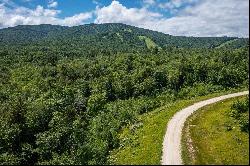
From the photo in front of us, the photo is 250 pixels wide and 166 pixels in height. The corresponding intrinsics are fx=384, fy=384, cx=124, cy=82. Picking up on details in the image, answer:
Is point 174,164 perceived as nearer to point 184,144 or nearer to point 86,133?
point 184,144

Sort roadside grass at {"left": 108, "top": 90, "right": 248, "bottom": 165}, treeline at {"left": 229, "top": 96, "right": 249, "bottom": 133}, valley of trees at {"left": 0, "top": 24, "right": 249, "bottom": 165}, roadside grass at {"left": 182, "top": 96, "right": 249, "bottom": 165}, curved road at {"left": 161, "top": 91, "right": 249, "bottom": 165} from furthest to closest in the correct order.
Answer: valley of trees at {"left": 0, "top": 24, "right": 249, "bottom": 165}
treeline at {"left": 229, "top": 96, "right": 249, "bottom": 133}
roadside grass at {"left": 108, "top": 90, "right": 248, "bottom": 165}
curved road at {"left": 161, "top": 91, "right": 249, "bottom": 165}
roadside grass at {"left": 182, "top": 96, "right": 249, "bottom": 165}

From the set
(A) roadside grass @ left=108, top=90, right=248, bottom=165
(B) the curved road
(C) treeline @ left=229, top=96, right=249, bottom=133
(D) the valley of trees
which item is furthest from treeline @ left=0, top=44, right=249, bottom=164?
(C) treeline @ left=229, top=96, right=249, bottom=133

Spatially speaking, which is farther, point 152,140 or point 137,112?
point 137,112

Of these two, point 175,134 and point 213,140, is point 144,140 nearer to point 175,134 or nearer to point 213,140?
point 175,134

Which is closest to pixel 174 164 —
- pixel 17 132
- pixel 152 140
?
pixel 152 140

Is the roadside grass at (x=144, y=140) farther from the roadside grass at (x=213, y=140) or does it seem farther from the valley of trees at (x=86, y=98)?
the roadside grass at (x=213, y=140)

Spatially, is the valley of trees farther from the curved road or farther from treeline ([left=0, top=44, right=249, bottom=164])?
the curved road
